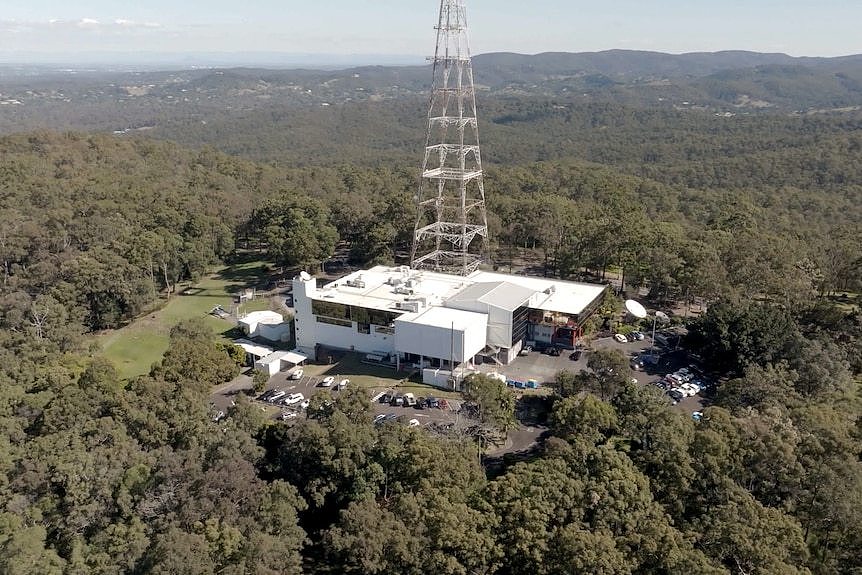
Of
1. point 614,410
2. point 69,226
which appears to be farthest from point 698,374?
point 69,226

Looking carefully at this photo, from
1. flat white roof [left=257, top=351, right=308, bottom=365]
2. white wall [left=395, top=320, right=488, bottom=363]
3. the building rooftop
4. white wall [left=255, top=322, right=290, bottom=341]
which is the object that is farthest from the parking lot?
white wall [left=255, top=322, right=290, bottom=341]

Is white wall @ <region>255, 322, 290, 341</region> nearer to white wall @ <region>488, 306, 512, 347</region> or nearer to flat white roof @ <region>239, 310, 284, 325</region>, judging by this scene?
flat white roof @ <region>239, 310, 284, 325</region>

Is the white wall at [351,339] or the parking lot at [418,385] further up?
the white wall at [351,339]

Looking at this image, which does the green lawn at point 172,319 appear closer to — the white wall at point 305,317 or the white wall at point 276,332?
the white wall at point 276,332

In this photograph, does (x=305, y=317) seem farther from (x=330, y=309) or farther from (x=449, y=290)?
(x=449, y=290)

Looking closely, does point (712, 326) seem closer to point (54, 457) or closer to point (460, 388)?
point (460, 388)

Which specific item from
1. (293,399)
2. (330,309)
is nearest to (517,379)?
(330,309)

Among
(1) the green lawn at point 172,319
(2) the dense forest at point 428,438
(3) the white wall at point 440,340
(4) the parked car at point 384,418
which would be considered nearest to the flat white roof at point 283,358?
(2) the dense forest at point 428,438

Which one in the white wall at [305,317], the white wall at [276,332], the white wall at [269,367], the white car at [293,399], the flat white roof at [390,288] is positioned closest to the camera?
the white car at [293,399]
